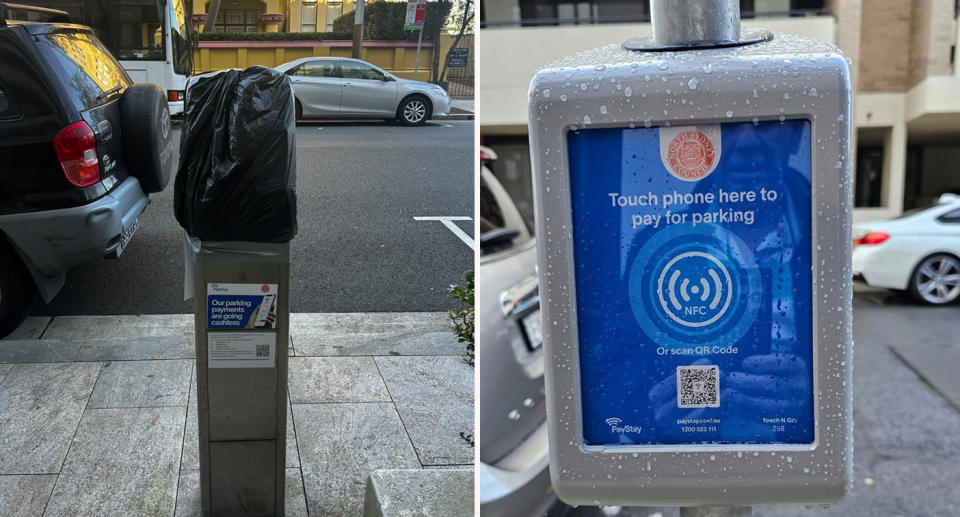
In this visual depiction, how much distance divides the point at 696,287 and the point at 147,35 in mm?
3621

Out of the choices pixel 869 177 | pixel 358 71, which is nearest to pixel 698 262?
pixel 358 71

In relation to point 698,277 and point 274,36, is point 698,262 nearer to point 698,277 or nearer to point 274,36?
point 698,277

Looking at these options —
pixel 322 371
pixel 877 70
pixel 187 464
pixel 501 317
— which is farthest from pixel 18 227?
pixel 877 70

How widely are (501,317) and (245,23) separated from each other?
1.87 metres

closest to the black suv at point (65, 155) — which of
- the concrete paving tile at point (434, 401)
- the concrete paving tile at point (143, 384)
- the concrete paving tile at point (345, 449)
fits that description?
the concrete paving tile at point (143, 384)

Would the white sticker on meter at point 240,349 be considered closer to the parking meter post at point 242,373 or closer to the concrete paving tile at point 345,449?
the parking meter post at point 242,373

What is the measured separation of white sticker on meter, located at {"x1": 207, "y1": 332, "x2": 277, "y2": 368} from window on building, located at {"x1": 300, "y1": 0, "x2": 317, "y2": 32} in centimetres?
Answer: 165

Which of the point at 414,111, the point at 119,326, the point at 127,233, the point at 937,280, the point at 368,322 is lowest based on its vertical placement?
the point at 937,280

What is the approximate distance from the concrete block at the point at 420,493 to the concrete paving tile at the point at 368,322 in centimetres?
164

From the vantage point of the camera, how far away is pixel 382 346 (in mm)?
5215

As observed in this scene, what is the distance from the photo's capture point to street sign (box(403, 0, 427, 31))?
4582mm

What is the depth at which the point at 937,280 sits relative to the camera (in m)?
A: 8.98

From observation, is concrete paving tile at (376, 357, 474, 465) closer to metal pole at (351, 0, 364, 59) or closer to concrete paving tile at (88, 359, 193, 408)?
concrete paving tile at (88, 359, 193, 408)

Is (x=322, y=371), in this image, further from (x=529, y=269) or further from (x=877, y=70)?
(x=877, y=70)
